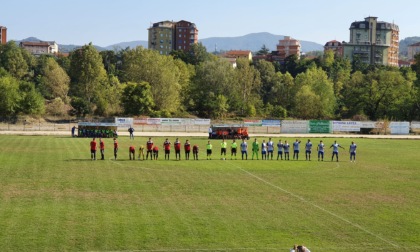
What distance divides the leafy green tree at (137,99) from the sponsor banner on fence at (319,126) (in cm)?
2691

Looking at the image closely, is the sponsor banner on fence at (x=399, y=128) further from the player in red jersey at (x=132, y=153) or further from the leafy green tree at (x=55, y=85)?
the leafy green tree at (x=55, y=85)

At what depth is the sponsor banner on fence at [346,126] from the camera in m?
86.6

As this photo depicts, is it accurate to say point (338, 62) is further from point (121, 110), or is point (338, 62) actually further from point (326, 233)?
point (326, 233)

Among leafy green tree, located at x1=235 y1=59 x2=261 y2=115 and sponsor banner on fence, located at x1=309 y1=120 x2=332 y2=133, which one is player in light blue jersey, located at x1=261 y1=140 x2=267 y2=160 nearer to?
sponsor banner on fence, located at x1=309 y1=120 x2=332 y2=133

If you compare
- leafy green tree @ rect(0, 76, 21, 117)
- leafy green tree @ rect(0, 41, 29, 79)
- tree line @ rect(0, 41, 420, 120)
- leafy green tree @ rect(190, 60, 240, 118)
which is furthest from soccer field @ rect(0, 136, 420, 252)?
leafy green tree @ rect(0, 41, 29, 79)

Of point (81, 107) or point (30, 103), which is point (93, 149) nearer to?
point (30, 103)

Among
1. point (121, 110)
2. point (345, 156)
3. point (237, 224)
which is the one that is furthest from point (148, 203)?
point (121, 110)

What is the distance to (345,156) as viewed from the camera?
4978 cm

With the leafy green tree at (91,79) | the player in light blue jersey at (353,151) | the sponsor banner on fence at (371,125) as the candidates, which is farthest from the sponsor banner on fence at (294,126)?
the player in light blue jersey at (353,151)

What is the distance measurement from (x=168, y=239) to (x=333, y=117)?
92230 mm

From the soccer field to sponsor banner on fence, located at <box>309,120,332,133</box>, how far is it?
43.7m

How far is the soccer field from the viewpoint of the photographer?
19.0 meters

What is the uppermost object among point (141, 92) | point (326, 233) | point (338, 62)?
point (338, 62)

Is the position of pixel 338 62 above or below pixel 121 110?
above
